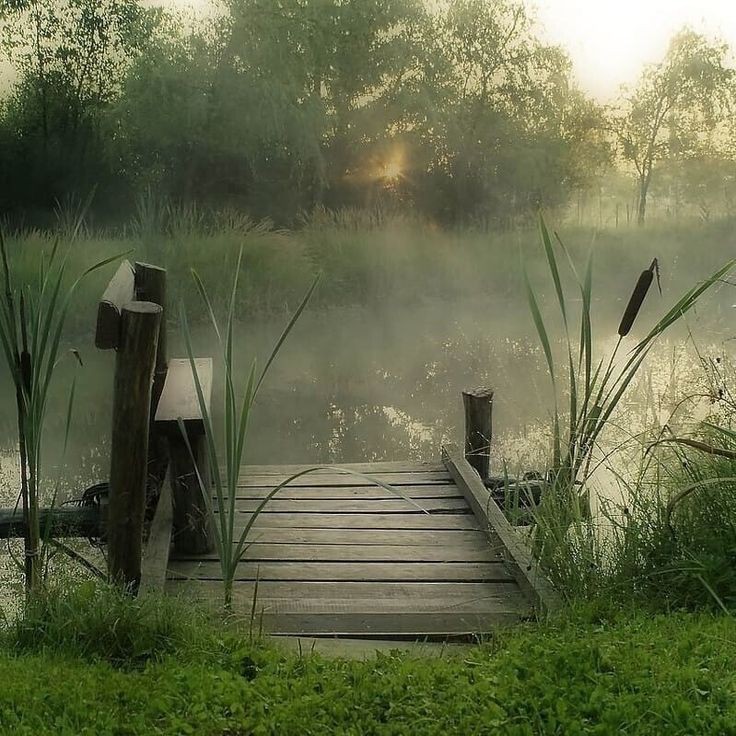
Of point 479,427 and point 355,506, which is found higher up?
point 479,427

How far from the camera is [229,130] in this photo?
9289mm

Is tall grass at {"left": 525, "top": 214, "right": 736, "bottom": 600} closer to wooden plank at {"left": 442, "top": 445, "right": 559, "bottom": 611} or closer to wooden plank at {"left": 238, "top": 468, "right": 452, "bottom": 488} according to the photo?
wooden plank at {"left": 442, "top": 445, "right": 559, "bottom": 611}

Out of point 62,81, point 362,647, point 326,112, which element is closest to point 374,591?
point 362,647

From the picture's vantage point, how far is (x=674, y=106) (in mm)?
9945

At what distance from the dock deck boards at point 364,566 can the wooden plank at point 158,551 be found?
5 centimetres

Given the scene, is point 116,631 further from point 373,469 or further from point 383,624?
point 373,469

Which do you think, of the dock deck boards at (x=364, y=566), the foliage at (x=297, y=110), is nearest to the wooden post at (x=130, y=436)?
the dock deck boards at (x=364, y=566)

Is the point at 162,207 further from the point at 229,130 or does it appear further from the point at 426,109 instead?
the point at 426,109

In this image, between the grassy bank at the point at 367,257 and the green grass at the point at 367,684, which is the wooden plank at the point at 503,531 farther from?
the grassy bank at the point at 367,257

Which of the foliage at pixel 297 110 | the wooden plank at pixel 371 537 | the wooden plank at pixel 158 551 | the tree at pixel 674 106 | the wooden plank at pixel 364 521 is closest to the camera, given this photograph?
the wooden plank at pixel 158 551

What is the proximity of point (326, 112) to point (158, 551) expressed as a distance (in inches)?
304

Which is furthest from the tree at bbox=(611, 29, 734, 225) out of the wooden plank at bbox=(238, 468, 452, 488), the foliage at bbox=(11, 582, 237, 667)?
the foliage at bbox=(11, 582, 237, 667)

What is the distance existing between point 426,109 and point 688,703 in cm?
871

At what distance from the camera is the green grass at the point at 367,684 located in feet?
5.38
